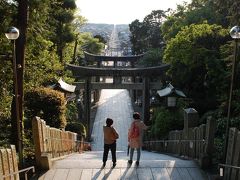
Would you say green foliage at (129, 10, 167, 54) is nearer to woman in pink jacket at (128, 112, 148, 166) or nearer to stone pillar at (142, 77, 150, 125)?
stone pillar at (142, 77, 150, 125)

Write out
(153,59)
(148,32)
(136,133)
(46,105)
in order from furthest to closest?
1. (148,32)
2. (153,59)
3. (46,105)
4. (136,133)

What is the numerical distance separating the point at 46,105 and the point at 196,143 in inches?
267

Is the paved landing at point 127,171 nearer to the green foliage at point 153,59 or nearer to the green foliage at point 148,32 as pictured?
the green foliage at point 153,59

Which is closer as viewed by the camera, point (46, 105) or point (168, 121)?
point (46, 105)

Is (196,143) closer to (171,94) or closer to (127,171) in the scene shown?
(127,171)

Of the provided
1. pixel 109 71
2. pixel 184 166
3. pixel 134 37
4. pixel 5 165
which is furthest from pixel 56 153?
pixel 134 37

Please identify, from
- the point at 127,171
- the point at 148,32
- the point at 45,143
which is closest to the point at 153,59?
the point at 148,32

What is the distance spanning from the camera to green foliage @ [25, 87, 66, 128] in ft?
51.9

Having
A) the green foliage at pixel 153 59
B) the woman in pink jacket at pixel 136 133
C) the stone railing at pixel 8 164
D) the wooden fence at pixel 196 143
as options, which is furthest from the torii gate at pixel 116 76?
the stone railing at pixel 8 164

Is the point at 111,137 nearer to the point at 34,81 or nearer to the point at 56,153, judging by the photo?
the point at 56,153

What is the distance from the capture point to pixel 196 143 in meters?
11.1

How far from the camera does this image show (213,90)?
21328 millimetres

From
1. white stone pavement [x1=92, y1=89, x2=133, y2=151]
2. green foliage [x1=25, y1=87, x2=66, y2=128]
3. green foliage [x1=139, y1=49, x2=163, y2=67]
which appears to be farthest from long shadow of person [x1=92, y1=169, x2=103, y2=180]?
green foliage [x1=139, y1=49, x2=163, y2=67]

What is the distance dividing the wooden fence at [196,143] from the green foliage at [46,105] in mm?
4615
